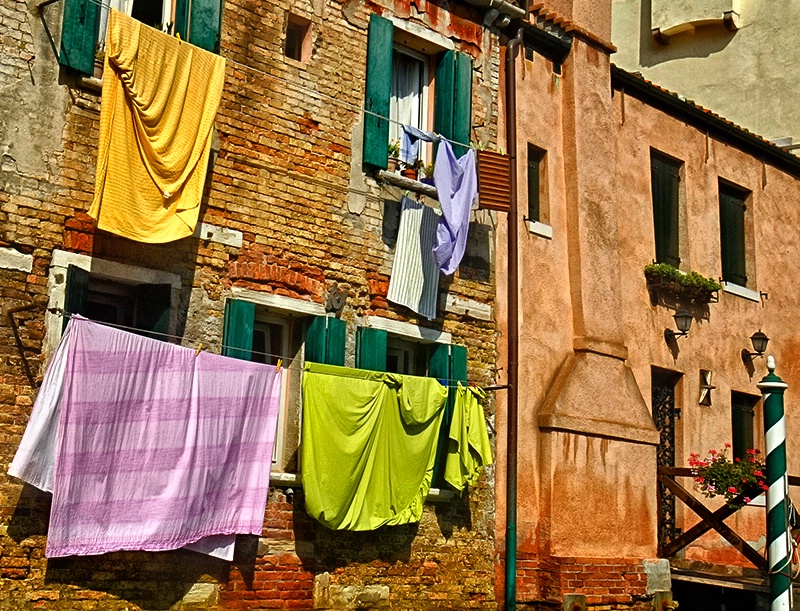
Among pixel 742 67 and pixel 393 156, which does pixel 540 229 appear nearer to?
pixel 393 156

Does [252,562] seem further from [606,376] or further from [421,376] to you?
[606,376]

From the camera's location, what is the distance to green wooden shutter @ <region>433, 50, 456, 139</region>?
42.8 feet

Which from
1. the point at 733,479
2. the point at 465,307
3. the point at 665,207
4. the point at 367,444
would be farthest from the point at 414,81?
the point at 733,479

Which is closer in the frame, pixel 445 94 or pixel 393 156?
pixel 393 156

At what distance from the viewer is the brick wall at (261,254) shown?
957cm

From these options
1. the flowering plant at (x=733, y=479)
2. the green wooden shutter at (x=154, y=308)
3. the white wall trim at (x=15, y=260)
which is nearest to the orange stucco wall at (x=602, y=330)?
the flowering plant at (x=733, y=479)

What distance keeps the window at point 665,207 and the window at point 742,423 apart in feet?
7.39

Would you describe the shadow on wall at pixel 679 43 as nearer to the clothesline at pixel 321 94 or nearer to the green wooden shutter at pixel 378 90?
the clothesline at pixel 321 94

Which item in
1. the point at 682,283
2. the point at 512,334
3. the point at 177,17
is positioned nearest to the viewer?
the point at 177,17

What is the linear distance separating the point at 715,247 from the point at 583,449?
16.1 ft

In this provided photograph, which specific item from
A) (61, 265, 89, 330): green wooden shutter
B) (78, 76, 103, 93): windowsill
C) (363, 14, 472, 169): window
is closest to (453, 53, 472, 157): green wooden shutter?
(363, 14, 472, 169): window

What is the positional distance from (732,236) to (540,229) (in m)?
4.97

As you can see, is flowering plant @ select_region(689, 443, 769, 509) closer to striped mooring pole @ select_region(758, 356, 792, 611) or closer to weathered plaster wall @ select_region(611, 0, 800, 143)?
striped mooring pole @ select_region(758, 356, 792, 611)

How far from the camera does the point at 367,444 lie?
11.4 metres
